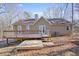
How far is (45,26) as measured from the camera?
1.52 m

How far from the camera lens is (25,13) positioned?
1551 millimetres

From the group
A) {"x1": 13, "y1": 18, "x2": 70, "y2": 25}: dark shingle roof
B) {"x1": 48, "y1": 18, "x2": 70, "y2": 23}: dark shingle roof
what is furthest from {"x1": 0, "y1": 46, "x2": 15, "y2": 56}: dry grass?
{"x1": 48, "y1": 18, "x2": 70, "y2": 23}: dark shingle roof

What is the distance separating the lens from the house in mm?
1516

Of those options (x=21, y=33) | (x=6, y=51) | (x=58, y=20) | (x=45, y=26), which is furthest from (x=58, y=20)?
(x=6, y=51)

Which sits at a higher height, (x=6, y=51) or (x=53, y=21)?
(x=53, y=21)

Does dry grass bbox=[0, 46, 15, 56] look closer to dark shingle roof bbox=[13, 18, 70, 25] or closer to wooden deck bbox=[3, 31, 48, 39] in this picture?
wooden deck bbox=[3, 31, 48, 39]

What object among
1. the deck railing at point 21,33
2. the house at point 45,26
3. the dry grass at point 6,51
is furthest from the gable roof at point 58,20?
the dry grass at point 6,51

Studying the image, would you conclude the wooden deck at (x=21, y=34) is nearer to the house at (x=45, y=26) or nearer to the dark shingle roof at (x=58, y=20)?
the house at (x=45, y=26)

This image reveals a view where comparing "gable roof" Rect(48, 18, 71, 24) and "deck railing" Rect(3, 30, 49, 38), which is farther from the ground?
"gable roof" Rect(48, 18, 71, 24)

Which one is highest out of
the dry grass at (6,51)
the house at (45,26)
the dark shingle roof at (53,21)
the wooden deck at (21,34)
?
the dark shingle roof at (53,21)

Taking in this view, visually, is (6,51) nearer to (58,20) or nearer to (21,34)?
(21,34)

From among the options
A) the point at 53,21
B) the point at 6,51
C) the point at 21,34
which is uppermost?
the point at 53,21

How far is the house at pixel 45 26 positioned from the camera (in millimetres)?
1516

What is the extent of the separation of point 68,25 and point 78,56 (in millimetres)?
277
